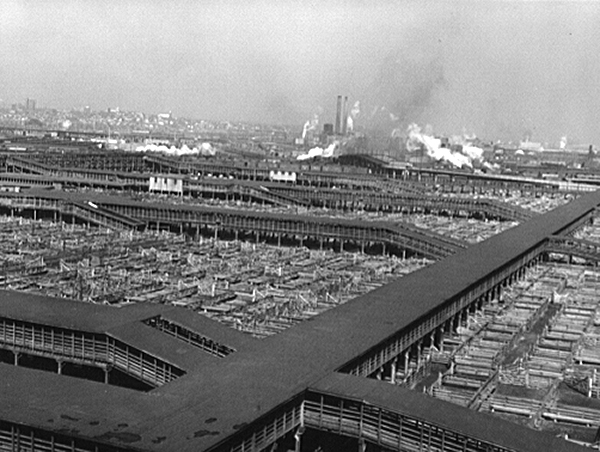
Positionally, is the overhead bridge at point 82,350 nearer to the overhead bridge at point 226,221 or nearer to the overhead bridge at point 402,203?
the overhead bridge at point 226,221

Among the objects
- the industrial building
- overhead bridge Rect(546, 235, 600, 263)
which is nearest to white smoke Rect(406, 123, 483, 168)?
the industrial building

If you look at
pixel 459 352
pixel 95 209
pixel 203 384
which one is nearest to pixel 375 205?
pixel 95 209

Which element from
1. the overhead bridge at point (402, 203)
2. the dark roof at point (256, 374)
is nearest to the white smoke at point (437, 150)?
the overhead bridge at point (402, 203)

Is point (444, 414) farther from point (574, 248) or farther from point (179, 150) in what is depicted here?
point (179, 150)

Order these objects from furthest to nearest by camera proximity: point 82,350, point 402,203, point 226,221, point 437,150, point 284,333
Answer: point 437,150, point 402,203, point 226,221, point 82,350, point 284,333

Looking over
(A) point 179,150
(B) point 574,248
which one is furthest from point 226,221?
(A) point 179,150

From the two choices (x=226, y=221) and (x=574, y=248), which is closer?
(x=574, y=248)
